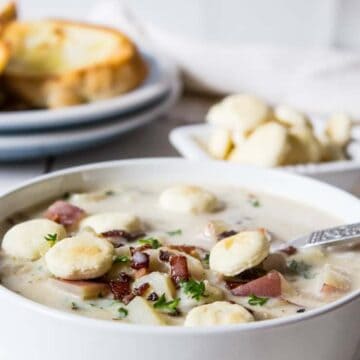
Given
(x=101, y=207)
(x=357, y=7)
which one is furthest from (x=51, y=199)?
(x=357, y=7)

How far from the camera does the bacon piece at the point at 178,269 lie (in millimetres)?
833

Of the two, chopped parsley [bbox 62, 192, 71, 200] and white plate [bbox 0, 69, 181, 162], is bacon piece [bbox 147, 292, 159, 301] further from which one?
white plate [bbox 0, 69, 181, 162]

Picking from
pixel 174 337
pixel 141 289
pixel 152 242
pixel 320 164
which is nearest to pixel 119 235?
pixel 152 242

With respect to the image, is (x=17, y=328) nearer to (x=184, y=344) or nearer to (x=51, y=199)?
(x=184, y=344)

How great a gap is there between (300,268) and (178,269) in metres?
0.14

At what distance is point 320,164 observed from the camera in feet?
4.44

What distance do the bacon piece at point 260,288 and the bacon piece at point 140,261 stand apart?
0.09 m

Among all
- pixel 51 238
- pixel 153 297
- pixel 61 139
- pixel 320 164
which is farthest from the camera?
pixel 61 139

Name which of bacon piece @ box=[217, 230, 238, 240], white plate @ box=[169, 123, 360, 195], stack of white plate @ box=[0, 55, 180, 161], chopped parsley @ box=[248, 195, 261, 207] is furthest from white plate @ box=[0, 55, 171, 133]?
bacon piece @ box=[217, 230, 238, 240]

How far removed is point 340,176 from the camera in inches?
52.9

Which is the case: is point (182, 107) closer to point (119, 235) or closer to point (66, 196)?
point (66, 196)

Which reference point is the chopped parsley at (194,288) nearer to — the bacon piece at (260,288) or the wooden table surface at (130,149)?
the bacon piece at (260,288)

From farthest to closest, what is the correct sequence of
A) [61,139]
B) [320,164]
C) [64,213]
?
[61,139] < [320,164] < [64,213]

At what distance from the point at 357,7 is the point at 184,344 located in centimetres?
280
